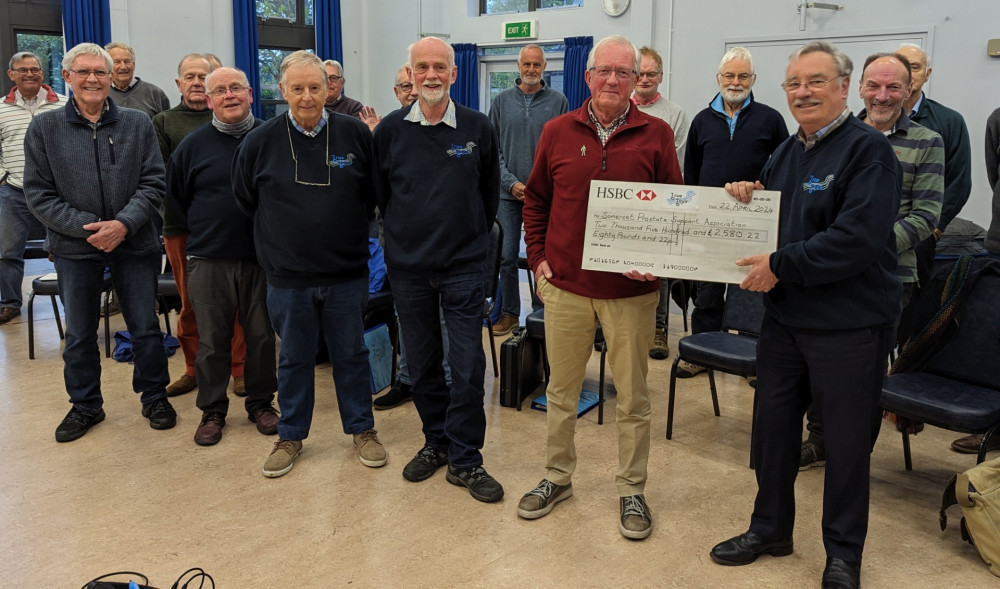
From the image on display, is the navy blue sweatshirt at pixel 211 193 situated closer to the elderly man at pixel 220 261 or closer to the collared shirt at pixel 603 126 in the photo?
the elderly man at pixel 220 261

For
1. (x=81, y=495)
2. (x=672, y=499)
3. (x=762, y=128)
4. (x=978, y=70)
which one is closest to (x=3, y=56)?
(x=81, y=495)

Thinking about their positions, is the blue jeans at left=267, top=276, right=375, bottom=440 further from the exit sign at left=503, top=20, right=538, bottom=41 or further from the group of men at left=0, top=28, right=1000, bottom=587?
the exit sign at left=503, top=20, right=538, bottom=41

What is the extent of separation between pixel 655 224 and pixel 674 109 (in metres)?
2.58

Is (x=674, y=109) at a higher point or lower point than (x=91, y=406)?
higher

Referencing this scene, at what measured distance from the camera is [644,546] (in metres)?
2.91

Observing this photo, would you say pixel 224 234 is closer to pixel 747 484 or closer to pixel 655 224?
pixel 655 224

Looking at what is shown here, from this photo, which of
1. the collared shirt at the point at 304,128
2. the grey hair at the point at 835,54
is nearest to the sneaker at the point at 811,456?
the grey hair at the point at 835,54

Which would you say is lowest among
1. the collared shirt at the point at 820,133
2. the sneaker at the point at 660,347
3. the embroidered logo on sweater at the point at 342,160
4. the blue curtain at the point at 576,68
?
the sneaker at the point at 660,347

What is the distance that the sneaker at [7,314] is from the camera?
584cm

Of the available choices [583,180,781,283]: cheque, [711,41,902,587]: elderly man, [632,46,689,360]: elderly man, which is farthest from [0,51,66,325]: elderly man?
[711,41,902,587]: elderly man

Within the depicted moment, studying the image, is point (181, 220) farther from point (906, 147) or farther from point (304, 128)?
point (906, 147)

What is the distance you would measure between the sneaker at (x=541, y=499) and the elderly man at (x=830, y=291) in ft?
2.66

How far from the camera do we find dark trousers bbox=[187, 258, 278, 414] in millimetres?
3795

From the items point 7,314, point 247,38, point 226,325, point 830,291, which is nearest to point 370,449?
point 226,325
